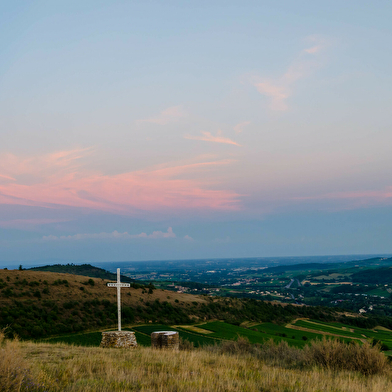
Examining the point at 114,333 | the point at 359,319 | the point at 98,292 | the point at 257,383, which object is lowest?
the point at 359,319

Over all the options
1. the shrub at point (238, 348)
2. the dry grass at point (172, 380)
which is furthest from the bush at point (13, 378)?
the shrub at point (238, 348)

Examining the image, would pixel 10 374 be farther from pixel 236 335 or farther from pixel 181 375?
pixel 236 335

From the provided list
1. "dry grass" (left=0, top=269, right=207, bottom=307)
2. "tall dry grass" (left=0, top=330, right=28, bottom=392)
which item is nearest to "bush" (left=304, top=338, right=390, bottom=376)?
"tall dry grass" (left=0, top=330, right=28, bottom=392)

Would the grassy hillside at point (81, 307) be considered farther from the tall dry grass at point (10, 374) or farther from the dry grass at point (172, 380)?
the tall dry grass at point (10, 374)

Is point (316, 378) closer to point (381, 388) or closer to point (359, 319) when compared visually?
point (381, 388)

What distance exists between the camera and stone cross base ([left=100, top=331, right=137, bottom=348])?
16.5m

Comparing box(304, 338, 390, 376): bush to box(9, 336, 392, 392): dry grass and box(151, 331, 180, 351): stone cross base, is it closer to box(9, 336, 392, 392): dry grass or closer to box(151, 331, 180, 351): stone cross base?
box(9, 336, 392, 392): dry grass

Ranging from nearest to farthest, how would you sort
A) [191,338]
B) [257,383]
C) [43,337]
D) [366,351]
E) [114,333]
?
1. [257,383]
2. [366,351]
3. [114,333]
4. [43,337]
5. [191,338]

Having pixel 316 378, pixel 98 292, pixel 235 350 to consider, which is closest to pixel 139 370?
pixel 316 378

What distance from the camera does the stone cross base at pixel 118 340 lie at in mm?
16484

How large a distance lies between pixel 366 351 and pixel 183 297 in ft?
178

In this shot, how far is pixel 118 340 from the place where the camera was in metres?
16.6

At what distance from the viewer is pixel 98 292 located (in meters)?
48.7

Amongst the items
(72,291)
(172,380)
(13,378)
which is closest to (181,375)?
(172,380)
